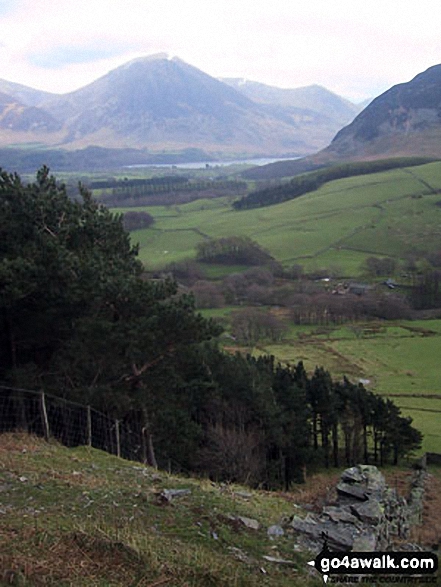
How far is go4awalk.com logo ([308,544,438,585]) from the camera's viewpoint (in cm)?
862

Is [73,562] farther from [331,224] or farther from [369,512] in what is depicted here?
[331,224]

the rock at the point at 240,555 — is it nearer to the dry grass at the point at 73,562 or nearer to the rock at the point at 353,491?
the dry grass at the point at 73,562

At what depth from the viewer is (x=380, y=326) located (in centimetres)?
7944

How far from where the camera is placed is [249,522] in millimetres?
10547

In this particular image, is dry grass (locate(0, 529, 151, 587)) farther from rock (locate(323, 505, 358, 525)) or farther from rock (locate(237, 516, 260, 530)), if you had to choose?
rock (locate(323, 505, 358, 525))

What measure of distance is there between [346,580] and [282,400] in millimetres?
22639

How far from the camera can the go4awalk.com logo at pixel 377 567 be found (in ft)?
28.3

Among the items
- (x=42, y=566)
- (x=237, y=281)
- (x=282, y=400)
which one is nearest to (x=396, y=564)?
(x=42, y=566)

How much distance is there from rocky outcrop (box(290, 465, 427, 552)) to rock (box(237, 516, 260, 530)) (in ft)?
2.46

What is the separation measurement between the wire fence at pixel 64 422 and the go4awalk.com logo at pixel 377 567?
Answer: 10.9m

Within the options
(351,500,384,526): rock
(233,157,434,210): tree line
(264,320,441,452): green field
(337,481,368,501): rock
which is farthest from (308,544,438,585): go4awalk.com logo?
(233,157,434,210): tree line

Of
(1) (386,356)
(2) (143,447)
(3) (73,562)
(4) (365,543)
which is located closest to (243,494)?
(4) (365,543)

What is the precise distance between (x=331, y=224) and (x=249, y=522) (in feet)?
413

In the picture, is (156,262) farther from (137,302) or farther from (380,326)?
(137,302)
